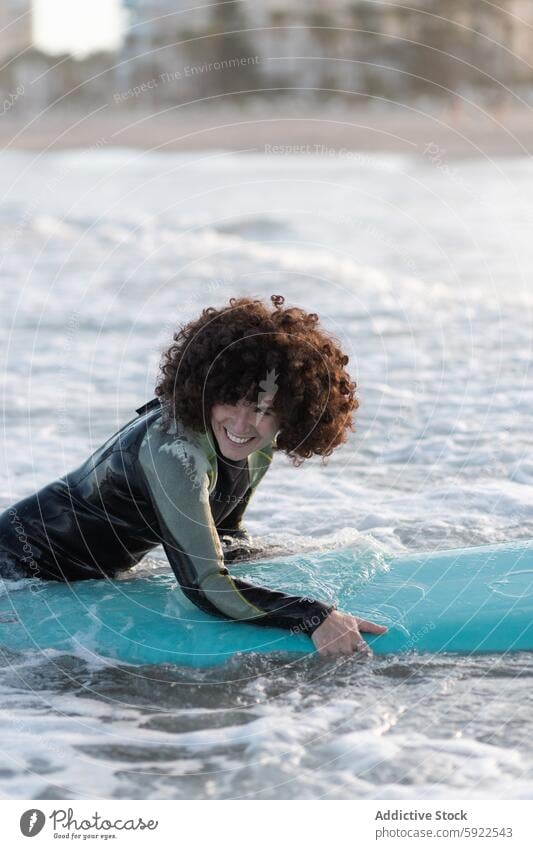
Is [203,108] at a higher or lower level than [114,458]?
higher

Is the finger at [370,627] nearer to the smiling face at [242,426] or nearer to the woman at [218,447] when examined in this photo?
the woman at [218,447]

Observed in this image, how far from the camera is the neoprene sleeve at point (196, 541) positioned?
131 inches

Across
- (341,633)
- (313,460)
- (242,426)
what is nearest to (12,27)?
(313,460)

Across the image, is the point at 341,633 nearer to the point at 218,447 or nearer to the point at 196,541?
the point at 196,541

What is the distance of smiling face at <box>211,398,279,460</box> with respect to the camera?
3.32m

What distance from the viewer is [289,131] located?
2966cm

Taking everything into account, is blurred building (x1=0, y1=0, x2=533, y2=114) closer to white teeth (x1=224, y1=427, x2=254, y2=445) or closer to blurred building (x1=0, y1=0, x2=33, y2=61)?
blurred building (x1=0, y1=0, x2=33, y2=61)

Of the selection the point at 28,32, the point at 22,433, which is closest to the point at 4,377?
the point at 22,433

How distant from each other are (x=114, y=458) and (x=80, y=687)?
70cm

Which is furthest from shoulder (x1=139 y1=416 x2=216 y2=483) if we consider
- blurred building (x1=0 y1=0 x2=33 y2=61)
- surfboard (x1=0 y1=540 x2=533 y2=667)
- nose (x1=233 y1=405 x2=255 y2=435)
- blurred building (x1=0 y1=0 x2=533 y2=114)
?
blurred building (x1=0 y1=0 x2=33 y2=61)

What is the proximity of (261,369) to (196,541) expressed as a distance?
0.53 m

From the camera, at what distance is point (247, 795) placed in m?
3.00

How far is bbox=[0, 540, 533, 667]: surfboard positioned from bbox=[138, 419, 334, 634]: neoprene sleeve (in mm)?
117

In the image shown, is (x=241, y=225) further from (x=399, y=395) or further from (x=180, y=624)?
(x=180, y=624)
